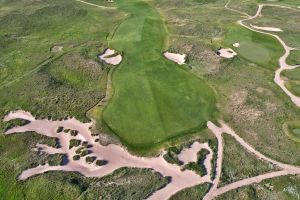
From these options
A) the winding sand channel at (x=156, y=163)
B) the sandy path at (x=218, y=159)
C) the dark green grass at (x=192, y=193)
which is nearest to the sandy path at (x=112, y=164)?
the winding sand channel at (x=156, y=163)

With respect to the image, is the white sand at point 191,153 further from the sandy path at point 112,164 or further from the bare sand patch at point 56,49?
the bare sand patch at point 56,49

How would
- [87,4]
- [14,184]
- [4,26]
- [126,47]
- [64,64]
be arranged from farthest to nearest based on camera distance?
[87,4], [4,26], [126,47], [64,64], [14,184]

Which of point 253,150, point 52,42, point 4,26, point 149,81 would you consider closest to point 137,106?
point 149,81

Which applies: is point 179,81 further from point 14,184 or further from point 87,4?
point 87,4

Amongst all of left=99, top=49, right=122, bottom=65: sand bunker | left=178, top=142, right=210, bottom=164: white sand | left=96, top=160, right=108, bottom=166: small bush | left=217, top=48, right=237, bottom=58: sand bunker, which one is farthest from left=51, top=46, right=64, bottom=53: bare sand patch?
left=178, top=142, right=210, bottom=164: white sand

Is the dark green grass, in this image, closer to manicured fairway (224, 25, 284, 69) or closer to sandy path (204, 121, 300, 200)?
sandy path (204, 121, 300, 200)

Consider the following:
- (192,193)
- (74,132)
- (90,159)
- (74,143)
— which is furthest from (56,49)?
(192,193)

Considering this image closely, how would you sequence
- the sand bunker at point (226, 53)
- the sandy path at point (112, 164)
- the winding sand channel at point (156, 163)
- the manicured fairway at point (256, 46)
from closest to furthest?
the winding sand channel at point (156, 163), the sandy path at point (112, 164), the manicured fairway at point (256, 46), the sand bunker at point (226, 53)
